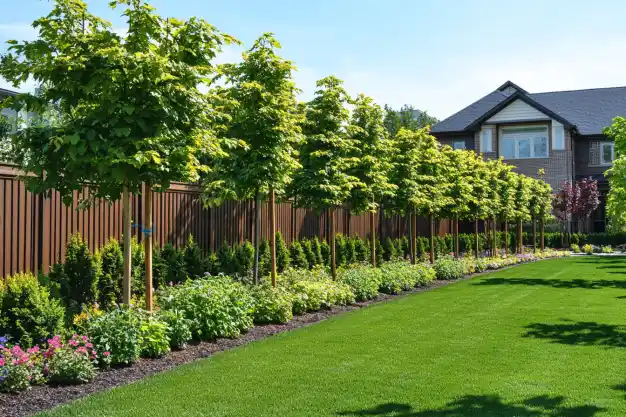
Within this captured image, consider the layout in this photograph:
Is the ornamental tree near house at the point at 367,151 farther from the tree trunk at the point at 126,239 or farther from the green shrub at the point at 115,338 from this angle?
the green shrub at the point at 115,338

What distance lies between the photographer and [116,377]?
277 inches

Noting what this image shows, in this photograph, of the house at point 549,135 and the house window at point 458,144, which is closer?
the house at point 549,135

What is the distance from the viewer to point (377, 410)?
18.9 feet

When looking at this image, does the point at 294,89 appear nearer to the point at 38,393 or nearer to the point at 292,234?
the point at 292,234

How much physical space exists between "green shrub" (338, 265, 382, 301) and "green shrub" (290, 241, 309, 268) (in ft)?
5.56

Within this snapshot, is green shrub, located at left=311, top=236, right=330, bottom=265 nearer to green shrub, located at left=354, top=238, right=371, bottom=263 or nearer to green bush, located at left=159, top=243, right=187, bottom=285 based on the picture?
green shrub, located at left=354, top=238, right=371, bottom=263

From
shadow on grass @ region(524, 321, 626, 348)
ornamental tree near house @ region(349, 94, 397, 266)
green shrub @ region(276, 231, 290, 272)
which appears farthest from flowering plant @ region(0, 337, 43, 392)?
ornamental tree near house @ region(349, 94, 397, 266)

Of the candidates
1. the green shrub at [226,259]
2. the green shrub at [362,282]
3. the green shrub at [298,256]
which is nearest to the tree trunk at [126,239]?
the green shrub at [226,259]

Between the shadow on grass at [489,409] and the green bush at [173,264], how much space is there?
6715mm

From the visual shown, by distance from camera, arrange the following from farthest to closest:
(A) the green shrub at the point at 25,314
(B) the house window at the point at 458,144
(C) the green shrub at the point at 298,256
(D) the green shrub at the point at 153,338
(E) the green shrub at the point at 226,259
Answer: (B) the house window at the point at 458,144 < (C) the green shrub at the point at 298,256 < (E) the green shrub at the point at 226,259 < (D) the green shrub at the point at 153,338 < (A) the green shrub at the point at 25,314

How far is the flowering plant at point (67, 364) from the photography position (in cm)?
667

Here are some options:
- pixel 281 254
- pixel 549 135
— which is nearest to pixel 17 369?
pixel 281 254

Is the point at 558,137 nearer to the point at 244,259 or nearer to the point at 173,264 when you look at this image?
the point at 244,259

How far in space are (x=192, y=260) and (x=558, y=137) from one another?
31668mm
